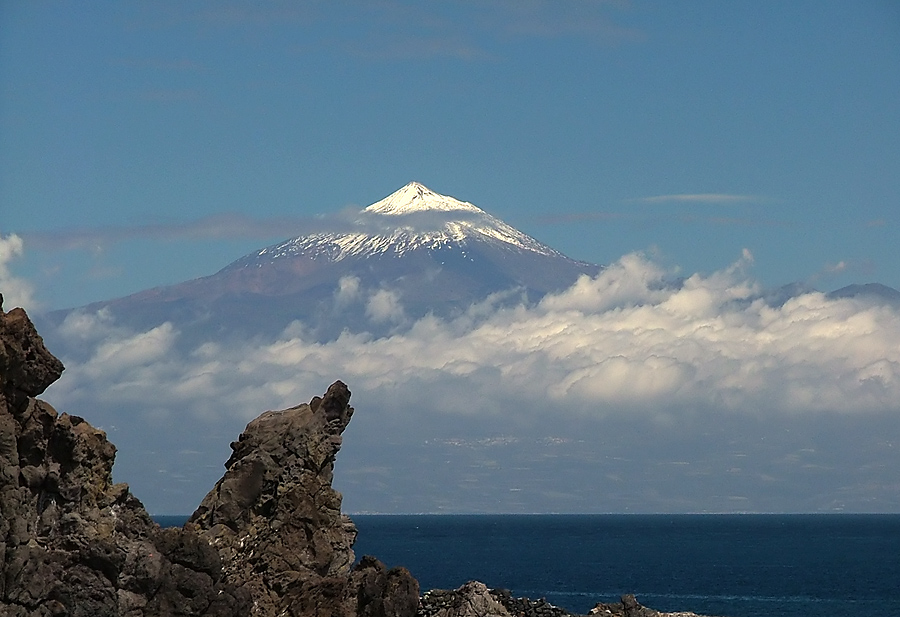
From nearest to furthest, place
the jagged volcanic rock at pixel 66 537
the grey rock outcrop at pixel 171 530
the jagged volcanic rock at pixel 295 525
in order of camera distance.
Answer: the jagged volcanic rock at pixel 66 537, the grey rock outcrop at pixel 171 530, the jagged volcanic rock at pixel 295 525

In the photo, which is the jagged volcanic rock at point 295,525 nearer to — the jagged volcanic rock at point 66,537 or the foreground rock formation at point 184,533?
the foreground rock formation at point 184,533

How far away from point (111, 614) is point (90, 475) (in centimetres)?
625

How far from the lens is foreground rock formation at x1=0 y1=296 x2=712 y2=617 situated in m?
30.9

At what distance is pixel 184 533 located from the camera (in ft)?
114

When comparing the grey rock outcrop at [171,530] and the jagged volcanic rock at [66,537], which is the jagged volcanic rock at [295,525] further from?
the jagged volcanic rock at [66,537]

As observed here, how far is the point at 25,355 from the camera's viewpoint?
32.2m

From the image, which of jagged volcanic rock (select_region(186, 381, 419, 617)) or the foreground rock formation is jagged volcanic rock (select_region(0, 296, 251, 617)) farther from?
jagged volcanic rock (select_region(186, 381, 419, 617))

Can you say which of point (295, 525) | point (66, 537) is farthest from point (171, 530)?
point (295, 525)

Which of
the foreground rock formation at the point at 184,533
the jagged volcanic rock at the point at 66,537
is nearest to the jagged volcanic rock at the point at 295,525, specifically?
the foreground rock formation at the point at 184,533

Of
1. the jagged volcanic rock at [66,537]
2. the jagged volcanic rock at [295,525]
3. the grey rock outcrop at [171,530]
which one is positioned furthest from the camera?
the jagged volcanic rock at [295,525]

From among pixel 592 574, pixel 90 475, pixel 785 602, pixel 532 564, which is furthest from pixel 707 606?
pixel 90 475

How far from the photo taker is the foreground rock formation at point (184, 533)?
3092 centimetres

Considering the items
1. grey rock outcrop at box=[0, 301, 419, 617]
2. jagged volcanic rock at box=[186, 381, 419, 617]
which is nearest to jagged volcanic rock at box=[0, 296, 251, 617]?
grey rock outcrop at box=[0, 301, 419, 617]

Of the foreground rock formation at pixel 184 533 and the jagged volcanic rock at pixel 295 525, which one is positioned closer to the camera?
the foreground rock formation at pixel 184 533
